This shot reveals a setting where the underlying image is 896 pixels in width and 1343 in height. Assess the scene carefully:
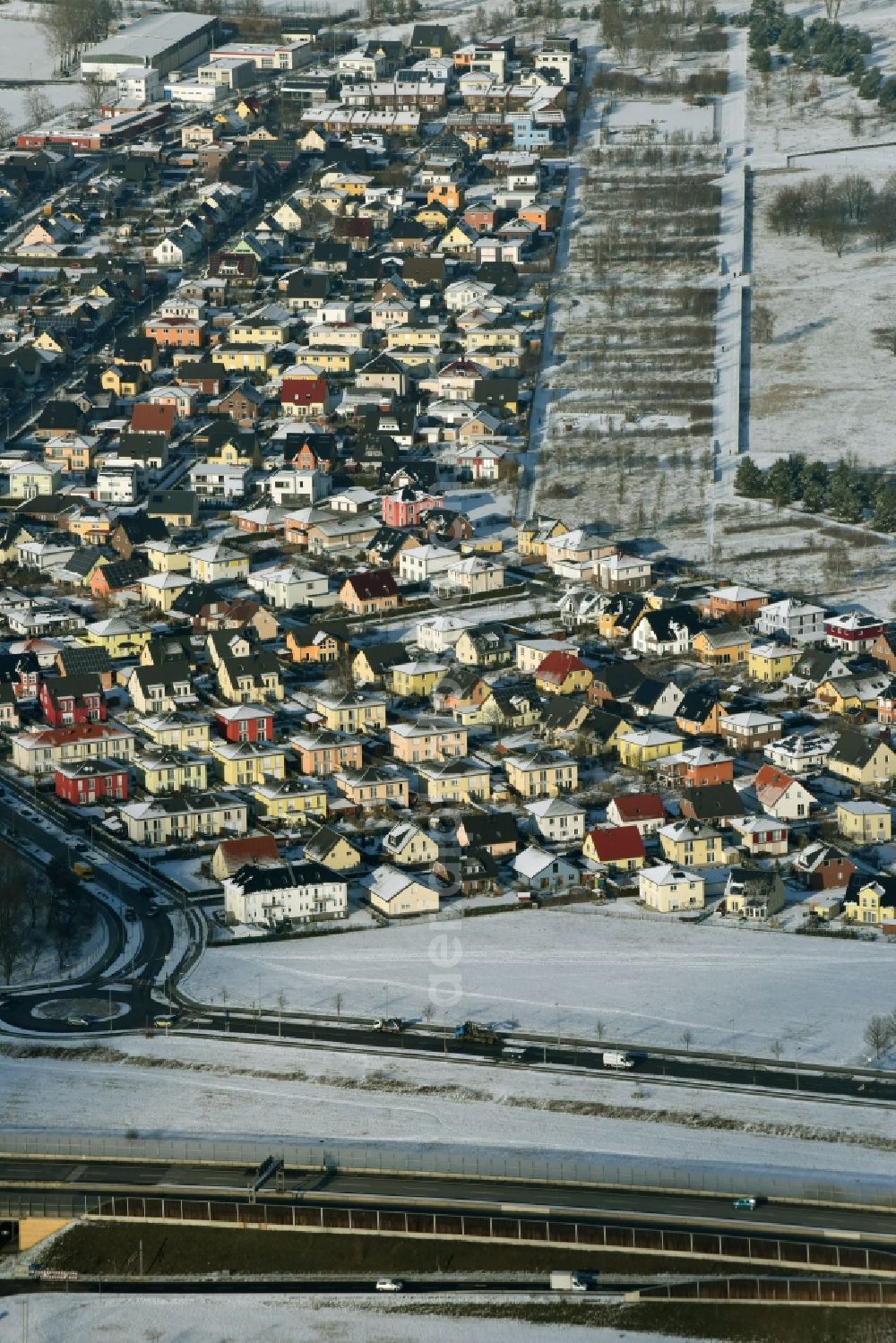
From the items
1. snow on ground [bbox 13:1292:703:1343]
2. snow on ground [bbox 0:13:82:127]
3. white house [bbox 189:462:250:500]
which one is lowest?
white house [bbox 189:462:250:500]

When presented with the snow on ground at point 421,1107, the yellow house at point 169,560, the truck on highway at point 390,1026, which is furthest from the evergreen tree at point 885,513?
the snow on ground at point 421,1107

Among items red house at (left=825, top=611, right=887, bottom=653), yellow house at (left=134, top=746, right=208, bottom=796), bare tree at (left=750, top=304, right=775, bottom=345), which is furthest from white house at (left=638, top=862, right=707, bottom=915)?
bare tree at (left=750, top=304, right=775, bottom=345)

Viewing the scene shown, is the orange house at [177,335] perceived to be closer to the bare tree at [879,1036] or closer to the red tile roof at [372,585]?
the red tile roof at [372,585]

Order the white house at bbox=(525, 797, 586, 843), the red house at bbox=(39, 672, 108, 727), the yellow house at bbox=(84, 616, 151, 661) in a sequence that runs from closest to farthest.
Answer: the white house at bbox=(525, 797, 586, 843) < the red house at bbox=(39, 672, 108, 727) < the yellow house at bbox=(84, 616, 151, 661)

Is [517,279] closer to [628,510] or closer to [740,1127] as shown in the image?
[628,510]

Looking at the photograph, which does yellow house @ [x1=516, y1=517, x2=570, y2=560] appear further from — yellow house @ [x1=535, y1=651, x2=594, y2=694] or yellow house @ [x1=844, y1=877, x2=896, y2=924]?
yellow house @ [x1=844, y1=877, x2=896, y2=924]

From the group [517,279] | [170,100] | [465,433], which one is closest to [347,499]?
[465,433]
